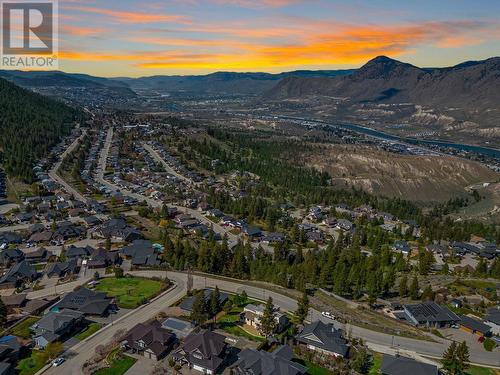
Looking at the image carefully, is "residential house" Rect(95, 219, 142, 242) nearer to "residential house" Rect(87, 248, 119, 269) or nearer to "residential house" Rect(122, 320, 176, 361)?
"residential house" Rect(87, 248, 119, 269)

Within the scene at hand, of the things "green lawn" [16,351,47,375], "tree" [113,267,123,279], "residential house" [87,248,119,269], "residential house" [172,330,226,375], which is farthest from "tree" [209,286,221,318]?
"residential house" [87,248,119,269]

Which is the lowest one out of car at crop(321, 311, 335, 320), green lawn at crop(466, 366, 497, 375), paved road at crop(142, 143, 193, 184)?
green lawn at crop(466, 366, 497, 375)

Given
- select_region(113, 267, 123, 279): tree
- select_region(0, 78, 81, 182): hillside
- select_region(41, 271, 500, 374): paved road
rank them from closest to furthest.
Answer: select_region(41, 271, 500, 374): paved road, select_region(113, 267, 123, 279): tree, select_region(0, 78, 81, 182): hillside

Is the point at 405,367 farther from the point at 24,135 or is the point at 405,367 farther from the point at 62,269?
the point at 24,135

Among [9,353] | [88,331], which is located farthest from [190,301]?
[9,353]

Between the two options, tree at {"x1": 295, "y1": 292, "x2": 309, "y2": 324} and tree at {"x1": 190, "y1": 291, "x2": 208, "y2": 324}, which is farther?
tree at {"x1": 295, "y1": 292, "x2": 309, "y2": 324}

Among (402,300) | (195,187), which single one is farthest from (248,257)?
(195,187)

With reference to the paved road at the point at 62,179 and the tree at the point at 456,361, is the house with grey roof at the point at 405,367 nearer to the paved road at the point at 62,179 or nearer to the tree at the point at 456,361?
the tree at the point at 456,361
